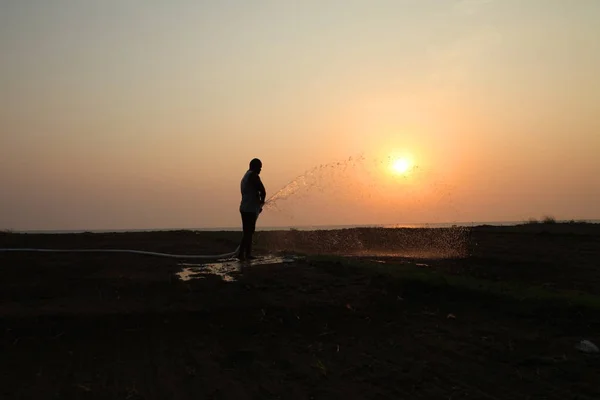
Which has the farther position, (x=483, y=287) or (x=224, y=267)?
(x=224, y=267)

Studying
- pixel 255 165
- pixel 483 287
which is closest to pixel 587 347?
pixel 483 287

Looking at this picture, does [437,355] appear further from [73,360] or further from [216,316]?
[73,360]

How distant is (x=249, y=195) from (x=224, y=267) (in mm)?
2148

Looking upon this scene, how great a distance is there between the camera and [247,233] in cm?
1191

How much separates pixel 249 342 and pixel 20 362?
259 cm

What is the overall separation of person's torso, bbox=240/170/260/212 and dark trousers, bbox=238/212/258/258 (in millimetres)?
144

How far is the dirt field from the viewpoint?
5281mm

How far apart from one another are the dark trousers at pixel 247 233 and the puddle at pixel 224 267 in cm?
27

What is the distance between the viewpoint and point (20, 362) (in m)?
5.68

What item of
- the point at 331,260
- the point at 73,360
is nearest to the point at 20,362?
the point at 73,360

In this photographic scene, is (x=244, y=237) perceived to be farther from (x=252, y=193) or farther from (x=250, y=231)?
(x=252, y=193)

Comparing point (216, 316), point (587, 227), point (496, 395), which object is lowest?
point (496, 395)

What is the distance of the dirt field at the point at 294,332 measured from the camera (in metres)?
5.28

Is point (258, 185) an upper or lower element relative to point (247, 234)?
upper
